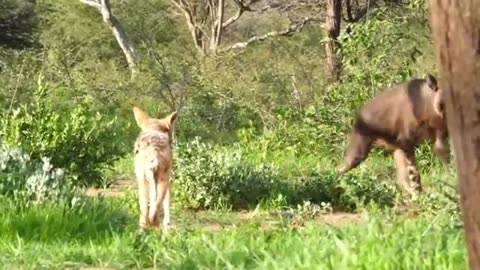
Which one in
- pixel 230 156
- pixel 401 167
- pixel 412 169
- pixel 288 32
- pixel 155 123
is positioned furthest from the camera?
pixel 288 32

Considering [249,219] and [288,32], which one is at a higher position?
[288,32]

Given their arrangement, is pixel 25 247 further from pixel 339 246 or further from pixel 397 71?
pixel 397 71

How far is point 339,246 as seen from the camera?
581cm

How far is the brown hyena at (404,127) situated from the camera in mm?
12172

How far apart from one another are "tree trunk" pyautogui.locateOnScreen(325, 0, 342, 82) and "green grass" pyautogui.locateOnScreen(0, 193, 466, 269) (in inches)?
482

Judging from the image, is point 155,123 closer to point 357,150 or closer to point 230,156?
point 230,156

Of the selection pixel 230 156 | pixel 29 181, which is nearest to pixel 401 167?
pixel 230 156

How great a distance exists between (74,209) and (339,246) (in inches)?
133

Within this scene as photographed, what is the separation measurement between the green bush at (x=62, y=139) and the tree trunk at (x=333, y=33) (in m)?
9.01

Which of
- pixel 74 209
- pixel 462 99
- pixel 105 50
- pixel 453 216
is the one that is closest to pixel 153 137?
pixel 74 209

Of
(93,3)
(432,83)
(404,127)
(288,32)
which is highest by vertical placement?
(93,3)

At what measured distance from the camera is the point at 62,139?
11906mm

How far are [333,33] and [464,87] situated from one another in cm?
1804

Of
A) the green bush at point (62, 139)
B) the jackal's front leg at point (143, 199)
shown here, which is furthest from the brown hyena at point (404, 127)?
the jackal's front leg at point (143, 199)
